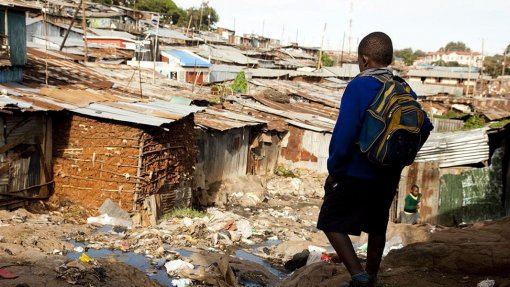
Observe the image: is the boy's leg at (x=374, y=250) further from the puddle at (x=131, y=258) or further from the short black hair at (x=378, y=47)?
the puddle at (x=131, y=258)

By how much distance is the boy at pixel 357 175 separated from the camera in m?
3.09

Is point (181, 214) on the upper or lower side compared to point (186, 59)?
lower

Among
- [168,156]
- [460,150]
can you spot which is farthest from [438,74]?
[168,156]

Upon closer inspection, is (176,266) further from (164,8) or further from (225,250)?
(164,8)

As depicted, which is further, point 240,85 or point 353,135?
point 240,85

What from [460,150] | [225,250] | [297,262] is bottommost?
[225,250]

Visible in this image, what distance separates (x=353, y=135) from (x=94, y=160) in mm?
8133

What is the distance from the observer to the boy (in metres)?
3.09

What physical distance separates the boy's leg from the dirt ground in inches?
12.1

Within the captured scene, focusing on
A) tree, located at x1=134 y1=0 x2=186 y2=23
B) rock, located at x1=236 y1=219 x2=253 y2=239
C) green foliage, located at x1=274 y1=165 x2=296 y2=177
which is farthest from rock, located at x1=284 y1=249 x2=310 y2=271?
tree, located at x1=134 y1=0 x2=186 y2=23

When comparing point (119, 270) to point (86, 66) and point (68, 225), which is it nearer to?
point (68, 225)

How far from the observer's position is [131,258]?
7492mm

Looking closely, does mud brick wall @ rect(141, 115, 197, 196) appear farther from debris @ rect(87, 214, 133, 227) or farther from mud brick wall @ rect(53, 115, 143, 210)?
debris @ rect(87, 214, 133, 227)

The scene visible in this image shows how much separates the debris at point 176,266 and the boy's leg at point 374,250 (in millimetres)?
3836
